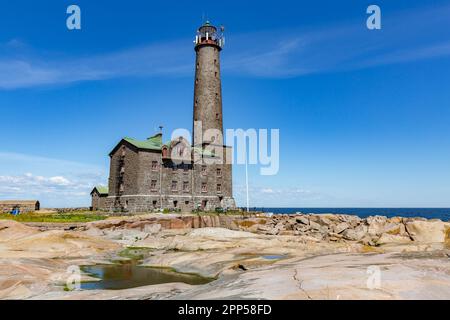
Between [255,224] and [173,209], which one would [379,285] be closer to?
[255,224]

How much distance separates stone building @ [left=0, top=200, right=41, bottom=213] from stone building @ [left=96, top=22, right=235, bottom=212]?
1042cm

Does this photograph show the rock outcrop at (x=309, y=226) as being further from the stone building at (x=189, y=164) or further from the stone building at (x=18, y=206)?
the stone building at (x=18, y=206)

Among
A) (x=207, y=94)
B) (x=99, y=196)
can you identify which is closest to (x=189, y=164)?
(x=207, y=94)

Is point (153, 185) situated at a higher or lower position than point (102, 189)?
higher

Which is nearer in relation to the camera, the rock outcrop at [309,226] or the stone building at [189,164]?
the rock outcrop at [309,226]

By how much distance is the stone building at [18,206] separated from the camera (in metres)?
45.2

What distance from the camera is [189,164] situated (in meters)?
53.2

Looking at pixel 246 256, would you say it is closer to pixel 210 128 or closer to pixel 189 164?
pixel 189 164

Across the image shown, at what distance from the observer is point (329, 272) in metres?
11.3

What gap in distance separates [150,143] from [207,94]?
12.1 m

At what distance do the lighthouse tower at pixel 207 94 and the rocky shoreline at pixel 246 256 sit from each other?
54.9 ft

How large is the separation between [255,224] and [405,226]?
17.5 meters

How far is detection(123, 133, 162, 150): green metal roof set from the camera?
4975 centimetres

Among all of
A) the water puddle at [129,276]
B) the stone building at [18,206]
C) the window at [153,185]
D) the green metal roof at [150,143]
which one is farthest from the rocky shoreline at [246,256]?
the stone building at [18,206]
